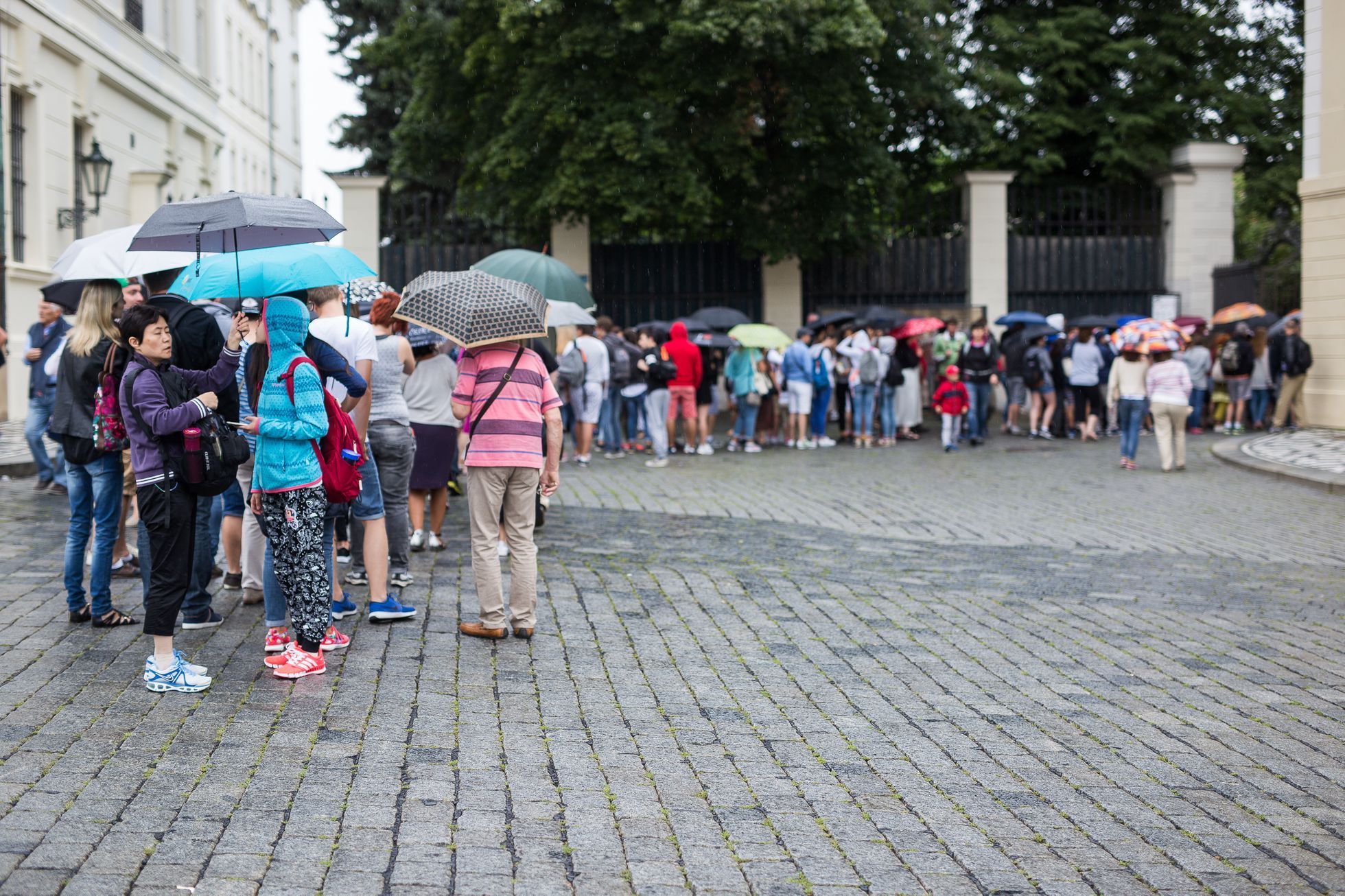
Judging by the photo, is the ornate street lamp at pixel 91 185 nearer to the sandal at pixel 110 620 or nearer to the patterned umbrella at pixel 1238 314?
the sandal at pixel 110 620

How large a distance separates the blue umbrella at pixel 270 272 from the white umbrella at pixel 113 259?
410 mm

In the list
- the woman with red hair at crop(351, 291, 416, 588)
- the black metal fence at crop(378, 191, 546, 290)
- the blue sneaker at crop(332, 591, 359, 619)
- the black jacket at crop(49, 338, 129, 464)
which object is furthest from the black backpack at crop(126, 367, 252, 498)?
the black metal fence at crop(378, 191, 546, 290)

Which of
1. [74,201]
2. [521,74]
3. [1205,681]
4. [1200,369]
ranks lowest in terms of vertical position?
[1205,681]

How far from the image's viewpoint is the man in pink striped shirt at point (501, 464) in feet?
22.8

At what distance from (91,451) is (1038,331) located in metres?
16.9

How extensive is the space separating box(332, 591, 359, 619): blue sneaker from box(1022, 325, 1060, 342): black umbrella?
624 inches

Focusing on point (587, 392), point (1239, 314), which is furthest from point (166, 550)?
point (1239, 314)

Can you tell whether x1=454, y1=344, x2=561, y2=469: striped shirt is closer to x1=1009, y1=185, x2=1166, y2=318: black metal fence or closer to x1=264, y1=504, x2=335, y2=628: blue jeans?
x1=264, y1=504, x2=335, y2=628: blue jeans

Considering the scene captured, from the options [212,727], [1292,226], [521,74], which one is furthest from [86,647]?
[1292,226]

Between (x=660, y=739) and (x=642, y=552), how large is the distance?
4.59m

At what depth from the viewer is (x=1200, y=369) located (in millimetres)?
21953

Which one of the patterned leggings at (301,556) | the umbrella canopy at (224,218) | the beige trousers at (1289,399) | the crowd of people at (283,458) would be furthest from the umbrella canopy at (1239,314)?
the patterned leggings at (301,556)

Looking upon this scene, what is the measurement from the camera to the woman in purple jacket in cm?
575

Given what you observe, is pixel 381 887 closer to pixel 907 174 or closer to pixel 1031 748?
pixel 1031 748
